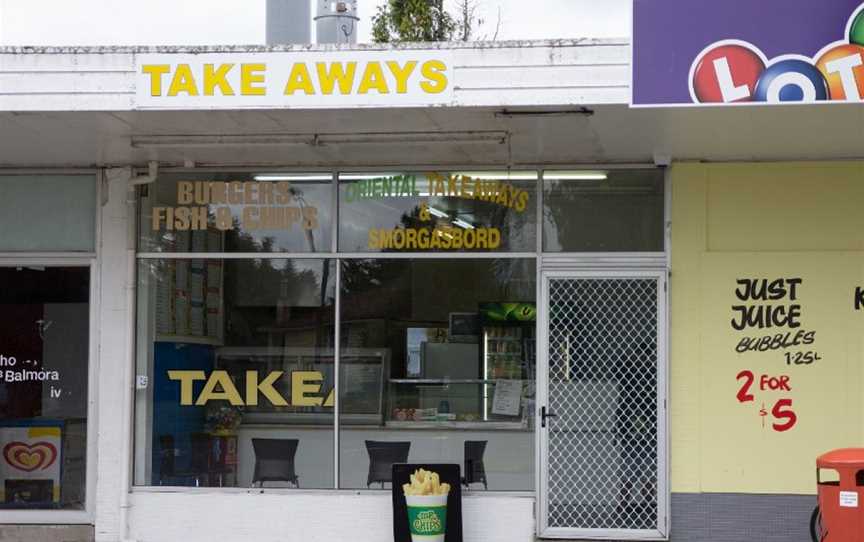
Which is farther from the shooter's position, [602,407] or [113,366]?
[113,366]

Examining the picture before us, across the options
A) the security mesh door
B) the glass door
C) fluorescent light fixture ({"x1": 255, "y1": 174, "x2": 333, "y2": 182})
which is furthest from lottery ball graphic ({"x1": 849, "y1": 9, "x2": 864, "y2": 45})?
the glass door

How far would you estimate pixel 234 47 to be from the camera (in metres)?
A: 8.91

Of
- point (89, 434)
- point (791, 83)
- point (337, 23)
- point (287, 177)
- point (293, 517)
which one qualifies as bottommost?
point (293, 517)

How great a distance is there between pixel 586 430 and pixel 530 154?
2.38 metres

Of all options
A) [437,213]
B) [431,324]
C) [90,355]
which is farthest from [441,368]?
[90,355]

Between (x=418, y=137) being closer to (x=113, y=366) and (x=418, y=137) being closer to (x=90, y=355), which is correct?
(x=113, y=366)

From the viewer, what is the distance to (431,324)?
35.5 feet

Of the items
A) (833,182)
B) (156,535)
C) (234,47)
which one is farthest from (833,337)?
(156,535)

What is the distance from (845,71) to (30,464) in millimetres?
7646

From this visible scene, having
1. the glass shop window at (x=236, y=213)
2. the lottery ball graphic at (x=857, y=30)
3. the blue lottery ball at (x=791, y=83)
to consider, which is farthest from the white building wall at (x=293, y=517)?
the lottery ball graphic at (x=857, y=30)

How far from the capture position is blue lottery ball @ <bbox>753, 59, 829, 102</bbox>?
819 centimetres

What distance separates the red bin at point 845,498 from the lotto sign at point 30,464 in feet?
21.6

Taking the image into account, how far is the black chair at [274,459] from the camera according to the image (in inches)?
430

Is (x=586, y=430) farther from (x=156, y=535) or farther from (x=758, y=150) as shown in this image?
(x=156, y=535)
